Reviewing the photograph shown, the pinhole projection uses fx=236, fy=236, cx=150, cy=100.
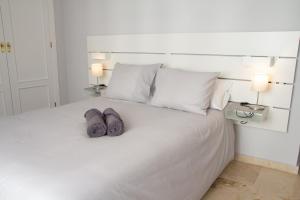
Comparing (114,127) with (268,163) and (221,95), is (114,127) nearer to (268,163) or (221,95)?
(221,95)

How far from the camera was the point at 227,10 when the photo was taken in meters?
2.28

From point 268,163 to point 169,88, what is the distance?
48.8 inches

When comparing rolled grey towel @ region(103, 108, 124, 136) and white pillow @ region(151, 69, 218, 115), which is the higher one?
white pillow @ region(151, 69, 218, 115)

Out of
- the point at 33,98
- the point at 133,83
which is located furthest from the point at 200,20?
the point at 33,98

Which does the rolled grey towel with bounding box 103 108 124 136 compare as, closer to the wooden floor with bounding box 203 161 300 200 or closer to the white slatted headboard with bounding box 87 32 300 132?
the wooden floor with bounding box 203 161 300 200

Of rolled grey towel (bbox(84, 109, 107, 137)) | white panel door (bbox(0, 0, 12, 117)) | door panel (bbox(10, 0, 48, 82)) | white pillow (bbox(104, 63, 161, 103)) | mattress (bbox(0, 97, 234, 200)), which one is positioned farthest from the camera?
door panel (bbox(10, 0, 48, 82))

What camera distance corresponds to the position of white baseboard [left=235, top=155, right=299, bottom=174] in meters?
2.24

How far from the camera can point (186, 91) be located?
7.06ft

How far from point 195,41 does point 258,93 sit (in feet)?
2.66

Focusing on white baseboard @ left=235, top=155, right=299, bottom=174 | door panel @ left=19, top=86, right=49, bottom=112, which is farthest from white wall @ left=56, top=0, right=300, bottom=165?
door panel @ left=19, top=86, right=49, bottom=112

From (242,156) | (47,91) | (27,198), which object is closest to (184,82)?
(242,156)

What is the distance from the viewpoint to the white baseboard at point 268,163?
2.24 m

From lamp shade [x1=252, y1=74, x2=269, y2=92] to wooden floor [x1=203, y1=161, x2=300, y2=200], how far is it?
808 millimetres

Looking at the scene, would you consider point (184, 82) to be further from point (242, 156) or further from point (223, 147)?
point (242, 156)
